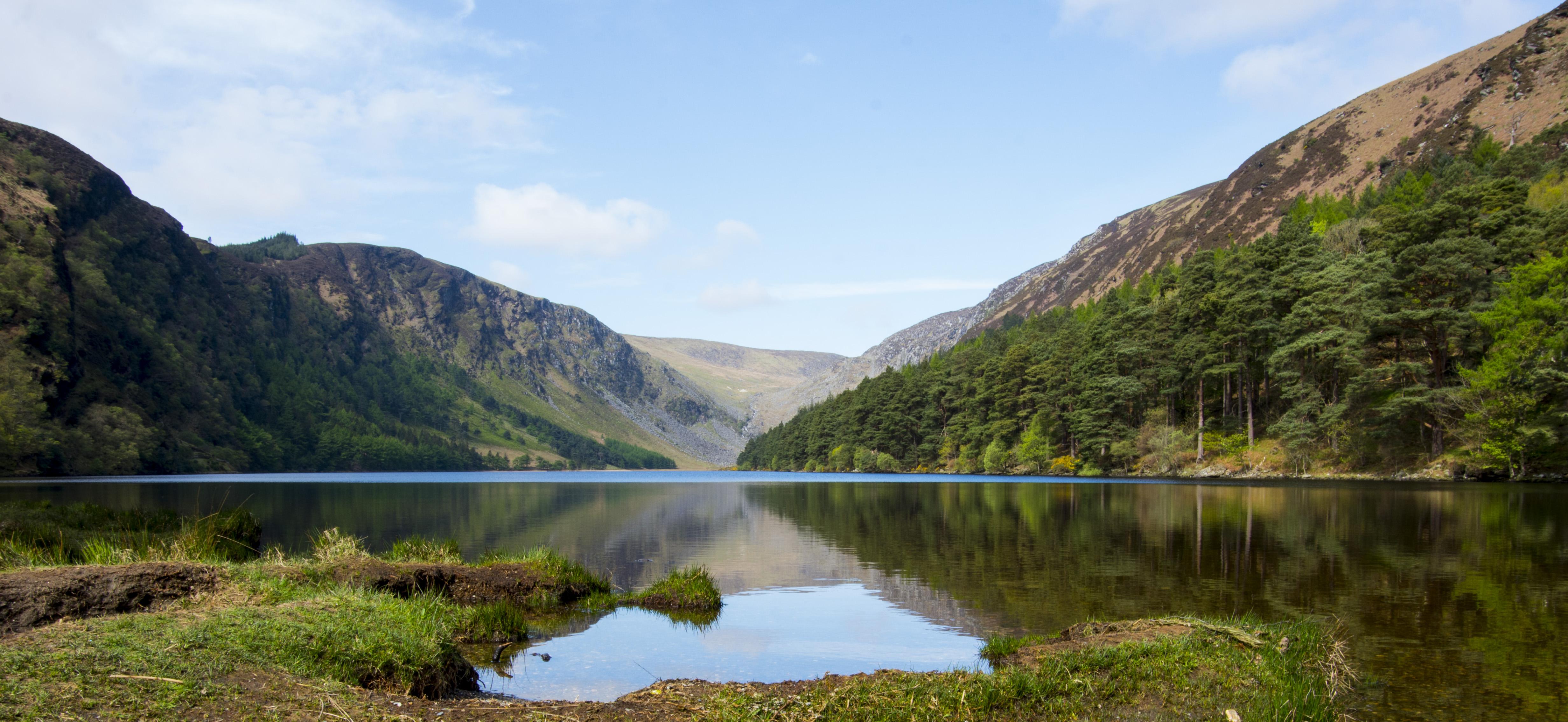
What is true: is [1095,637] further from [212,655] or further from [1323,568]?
[1323,568]

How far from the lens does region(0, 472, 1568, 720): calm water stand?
12.4 m

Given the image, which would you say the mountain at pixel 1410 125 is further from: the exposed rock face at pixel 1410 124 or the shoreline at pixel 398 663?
the shoreline at pixel 398 663

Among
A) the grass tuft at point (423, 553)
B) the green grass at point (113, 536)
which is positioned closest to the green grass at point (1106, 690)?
the green grass at point (113, 536)

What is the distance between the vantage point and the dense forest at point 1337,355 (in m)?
56.2

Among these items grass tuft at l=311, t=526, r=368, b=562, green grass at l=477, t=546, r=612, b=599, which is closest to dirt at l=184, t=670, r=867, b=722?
grass tuft at l=311, t=526, r=368, b=562

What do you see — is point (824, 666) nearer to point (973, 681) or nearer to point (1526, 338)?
point (973, 681)

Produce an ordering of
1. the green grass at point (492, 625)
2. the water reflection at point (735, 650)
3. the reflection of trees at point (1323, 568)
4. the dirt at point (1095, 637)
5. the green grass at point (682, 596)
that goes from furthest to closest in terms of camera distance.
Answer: the green grass at point (682, 596) → the green grass at point (492, 625) → the water reflection at point (735, 650) → the reflection of trees at point (1323, 568) → the dirt at point (1095, 637)

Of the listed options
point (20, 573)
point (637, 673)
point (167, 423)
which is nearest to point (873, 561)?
point (637, 673)

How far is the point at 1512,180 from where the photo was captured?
68.4 metres

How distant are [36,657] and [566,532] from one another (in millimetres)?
29829

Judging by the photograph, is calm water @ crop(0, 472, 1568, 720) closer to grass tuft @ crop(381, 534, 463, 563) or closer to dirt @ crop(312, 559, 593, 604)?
dirt @ crop(312, 559, 593, 604)

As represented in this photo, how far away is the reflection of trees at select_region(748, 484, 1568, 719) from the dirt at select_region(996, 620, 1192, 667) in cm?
251

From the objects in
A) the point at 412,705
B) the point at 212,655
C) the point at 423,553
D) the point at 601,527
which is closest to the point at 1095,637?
the point at 412,705

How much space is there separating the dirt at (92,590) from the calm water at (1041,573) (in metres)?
4.84
